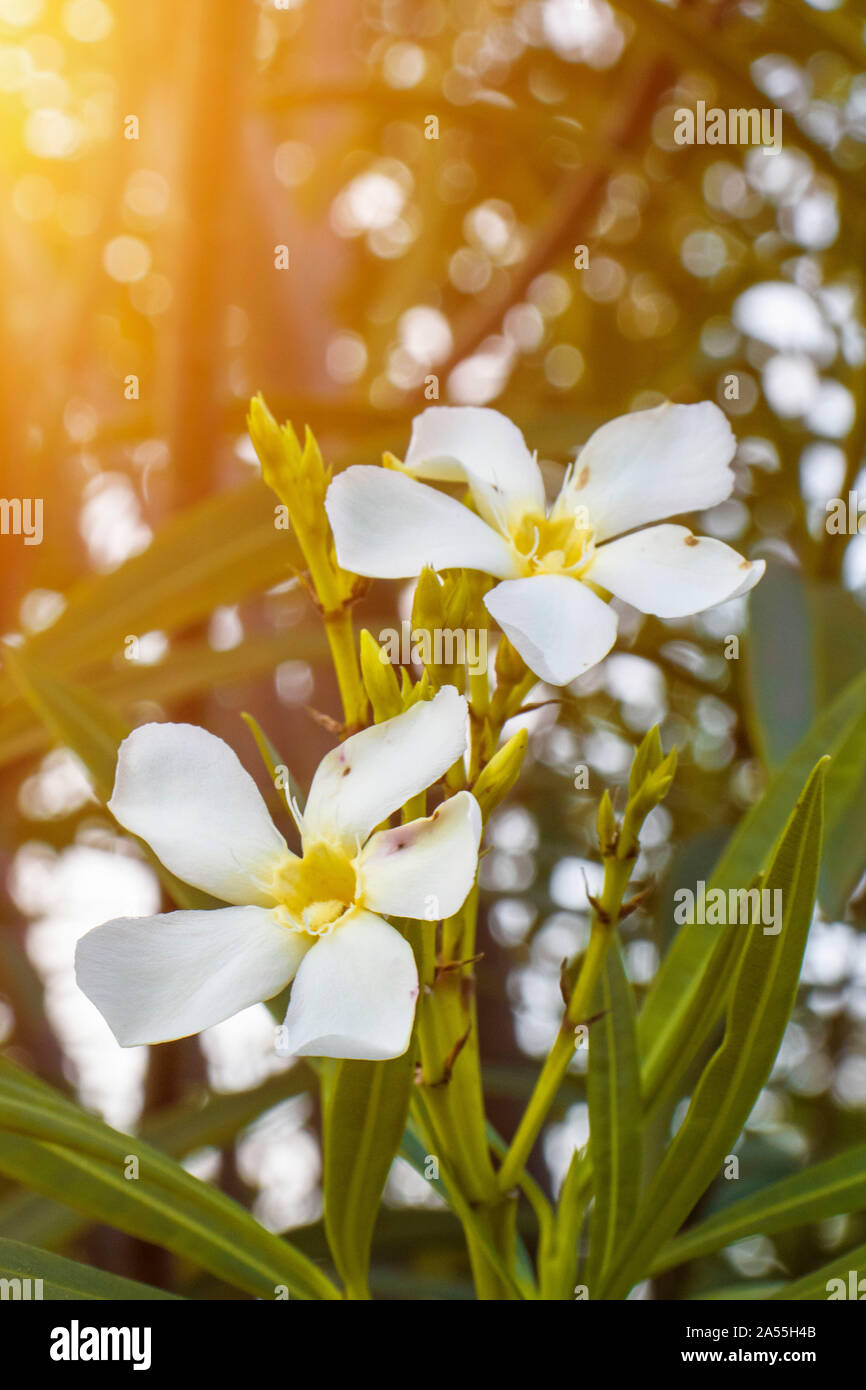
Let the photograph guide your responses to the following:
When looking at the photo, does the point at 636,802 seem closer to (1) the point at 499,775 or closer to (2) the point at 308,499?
(1) the point at 499,775

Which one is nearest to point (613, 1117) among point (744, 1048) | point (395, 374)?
point (744, 1048)

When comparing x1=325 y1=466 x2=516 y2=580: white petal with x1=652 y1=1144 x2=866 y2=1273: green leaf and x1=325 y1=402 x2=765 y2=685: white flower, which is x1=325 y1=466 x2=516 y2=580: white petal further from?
x1=652 y1=1144 x2=866 y2=1273: green leaf

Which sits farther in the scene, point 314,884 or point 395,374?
point 395,374

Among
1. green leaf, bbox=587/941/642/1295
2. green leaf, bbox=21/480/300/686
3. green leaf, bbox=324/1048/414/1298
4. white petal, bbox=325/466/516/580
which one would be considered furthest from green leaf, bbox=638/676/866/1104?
green leaf, bbox=21/480/300/686

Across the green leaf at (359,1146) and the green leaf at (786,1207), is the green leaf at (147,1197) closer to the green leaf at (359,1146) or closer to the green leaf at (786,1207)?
the green leaf at (359,1146)

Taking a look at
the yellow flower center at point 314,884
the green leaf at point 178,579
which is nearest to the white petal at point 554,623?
the yellow flower center at point 314,884
